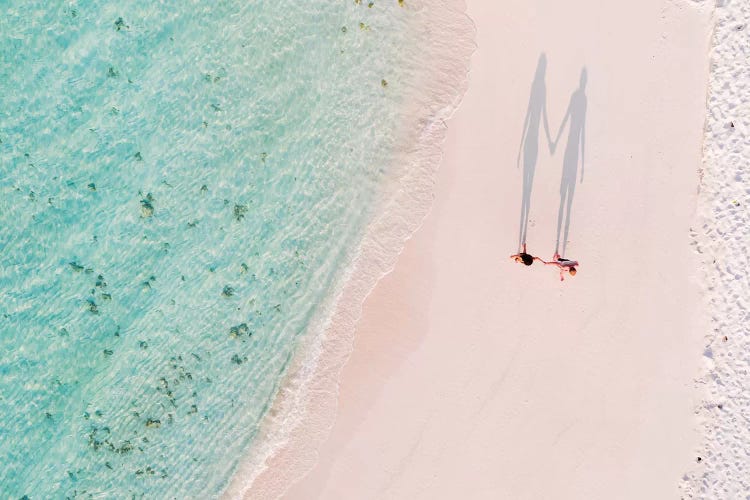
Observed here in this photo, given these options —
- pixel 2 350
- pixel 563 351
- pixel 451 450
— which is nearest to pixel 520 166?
pixel 563 351

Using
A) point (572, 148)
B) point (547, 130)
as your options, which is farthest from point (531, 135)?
point (572, 148)

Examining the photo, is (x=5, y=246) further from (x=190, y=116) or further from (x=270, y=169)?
(x=270, y=169)

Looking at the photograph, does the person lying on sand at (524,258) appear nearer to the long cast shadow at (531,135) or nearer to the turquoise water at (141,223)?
the long cast shadow at (531,135)

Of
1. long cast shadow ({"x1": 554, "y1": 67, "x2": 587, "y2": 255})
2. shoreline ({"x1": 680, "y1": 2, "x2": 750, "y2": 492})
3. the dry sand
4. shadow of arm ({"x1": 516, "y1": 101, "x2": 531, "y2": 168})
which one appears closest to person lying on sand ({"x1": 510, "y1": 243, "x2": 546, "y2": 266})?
the dry sand

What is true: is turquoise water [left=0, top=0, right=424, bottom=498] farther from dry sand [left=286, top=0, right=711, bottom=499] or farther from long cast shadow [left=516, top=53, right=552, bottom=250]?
long cast shadow [left=516, top=53, right=552, bottom=250]

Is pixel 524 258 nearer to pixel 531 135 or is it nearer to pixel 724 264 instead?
pixel 531 135

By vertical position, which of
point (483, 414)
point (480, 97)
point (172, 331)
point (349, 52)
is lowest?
point (483, 414)
